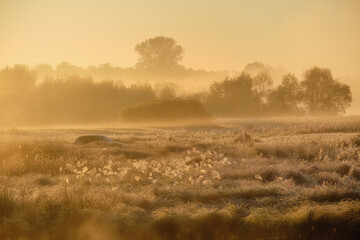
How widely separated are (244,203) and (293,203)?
3.93 feet

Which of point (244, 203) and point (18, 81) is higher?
point (18, 81)

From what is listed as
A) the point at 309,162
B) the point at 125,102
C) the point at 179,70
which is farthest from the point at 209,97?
the point at 309,162

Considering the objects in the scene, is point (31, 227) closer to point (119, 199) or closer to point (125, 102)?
point (119, 199)

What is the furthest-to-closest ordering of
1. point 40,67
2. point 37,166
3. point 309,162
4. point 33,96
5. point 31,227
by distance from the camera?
point 40,67 → point 33,96 → point 309,162 → point 37,166 → point 31,227

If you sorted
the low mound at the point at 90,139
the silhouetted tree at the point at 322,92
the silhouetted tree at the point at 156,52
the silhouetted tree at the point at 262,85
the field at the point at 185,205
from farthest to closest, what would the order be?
the silhouetted tree at the point at 156,52 < the silhouetted tree at the point at 262,85 < the silhouetted tree at the point at 322,92 < the low mound at the point at 90,139 < the field at the point at 185,205

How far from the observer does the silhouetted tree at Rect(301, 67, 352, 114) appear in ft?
240

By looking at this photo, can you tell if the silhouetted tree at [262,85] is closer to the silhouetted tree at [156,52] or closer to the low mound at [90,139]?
the silhouetted tree at [156,52]

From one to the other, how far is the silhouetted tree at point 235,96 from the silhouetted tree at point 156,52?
26.3m

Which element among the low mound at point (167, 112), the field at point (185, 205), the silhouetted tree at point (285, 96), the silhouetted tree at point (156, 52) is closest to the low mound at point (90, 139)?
the field at point (185, 205)

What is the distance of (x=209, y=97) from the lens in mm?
70312

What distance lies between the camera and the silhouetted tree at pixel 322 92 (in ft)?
240

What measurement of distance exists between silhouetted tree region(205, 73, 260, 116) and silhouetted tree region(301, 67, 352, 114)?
8.05 metres

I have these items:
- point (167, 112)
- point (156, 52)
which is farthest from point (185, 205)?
point (156, 52)

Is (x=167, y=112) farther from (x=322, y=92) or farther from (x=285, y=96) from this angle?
(x=322, y=92)
